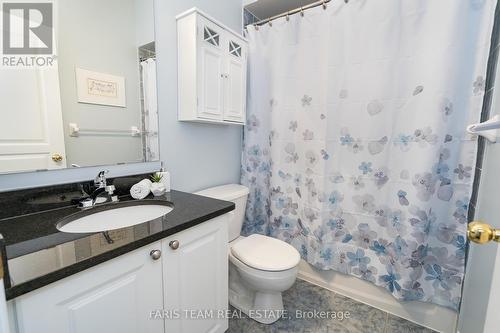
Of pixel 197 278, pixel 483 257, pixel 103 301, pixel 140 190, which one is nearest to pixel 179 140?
pixel 140 190

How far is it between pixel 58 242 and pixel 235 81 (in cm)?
135

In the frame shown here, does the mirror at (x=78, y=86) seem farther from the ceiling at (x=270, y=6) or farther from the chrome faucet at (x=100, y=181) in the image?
the ceiling at (x=270, y=6)

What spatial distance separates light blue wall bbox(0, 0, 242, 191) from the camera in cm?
124

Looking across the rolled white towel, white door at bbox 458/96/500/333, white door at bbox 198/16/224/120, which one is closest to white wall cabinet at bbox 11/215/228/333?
the rolled white towel

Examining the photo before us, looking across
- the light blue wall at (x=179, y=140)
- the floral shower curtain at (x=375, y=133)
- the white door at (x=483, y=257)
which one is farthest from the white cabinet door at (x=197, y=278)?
the white door at (x=483, y=257)

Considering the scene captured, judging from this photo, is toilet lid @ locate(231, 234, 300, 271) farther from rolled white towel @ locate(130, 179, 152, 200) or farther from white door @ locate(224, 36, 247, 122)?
white door @ locate(224, 36, 247, 122)

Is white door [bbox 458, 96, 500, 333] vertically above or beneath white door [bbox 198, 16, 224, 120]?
beneath

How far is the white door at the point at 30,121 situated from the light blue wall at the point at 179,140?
0.21 ft

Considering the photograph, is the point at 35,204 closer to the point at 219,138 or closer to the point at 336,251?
the point at 219,138

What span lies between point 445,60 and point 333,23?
0.67 m

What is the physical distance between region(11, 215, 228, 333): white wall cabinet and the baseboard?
0.87 metres

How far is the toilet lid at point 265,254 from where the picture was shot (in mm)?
1321

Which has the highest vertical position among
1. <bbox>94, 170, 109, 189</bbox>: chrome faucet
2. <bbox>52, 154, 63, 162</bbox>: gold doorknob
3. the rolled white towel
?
<bbox>52, 154, 63, 162</bbox>: gold doorknob

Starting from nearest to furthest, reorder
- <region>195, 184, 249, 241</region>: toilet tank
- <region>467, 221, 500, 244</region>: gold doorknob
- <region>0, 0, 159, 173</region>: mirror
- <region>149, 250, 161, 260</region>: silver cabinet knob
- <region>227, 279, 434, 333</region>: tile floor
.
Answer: <region>467, 221, 500, 244</region>: gold doorknob
<region>149, 250, 161, 260</region>: silver cabinet knob
<region>0, 0, 159, 173</region>: mirror
<region>227, 279, 434, 333</region>: tile floor
<region>195, 184, 249, 241</region>: toilet tank
